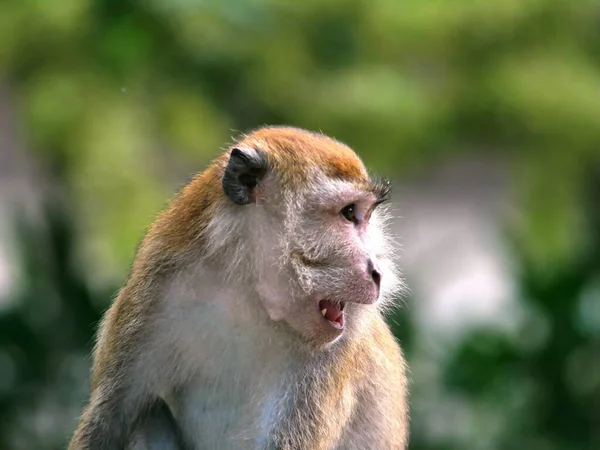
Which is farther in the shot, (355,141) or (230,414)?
(355,141)

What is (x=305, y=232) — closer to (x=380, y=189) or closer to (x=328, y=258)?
(x=328, y=258)

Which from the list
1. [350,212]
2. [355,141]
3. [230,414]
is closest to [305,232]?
[350,212]

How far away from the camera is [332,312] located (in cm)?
341

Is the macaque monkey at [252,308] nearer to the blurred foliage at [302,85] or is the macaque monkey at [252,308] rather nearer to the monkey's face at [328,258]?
the monkey's face at [328,258]

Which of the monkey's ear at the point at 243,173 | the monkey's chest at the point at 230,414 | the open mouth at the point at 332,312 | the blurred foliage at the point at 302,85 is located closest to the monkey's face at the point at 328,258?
the open mouth at the point at 332,312

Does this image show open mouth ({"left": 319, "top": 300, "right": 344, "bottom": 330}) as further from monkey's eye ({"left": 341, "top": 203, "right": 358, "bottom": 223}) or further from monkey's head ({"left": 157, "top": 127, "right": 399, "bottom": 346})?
monkey's eye ({"left": 341, "top": 203, "right": 358, "bottom": 223})

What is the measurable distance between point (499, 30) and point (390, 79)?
80 cm

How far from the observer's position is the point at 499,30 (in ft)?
20.9

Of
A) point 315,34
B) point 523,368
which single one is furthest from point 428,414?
point 315,34

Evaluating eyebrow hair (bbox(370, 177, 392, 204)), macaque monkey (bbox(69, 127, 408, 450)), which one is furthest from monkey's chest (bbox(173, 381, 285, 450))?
eyebrow hair (bbox(370, 177, 392, 204))

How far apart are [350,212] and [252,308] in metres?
0.43

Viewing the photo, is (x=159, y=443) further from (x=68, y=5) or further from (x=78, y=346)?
(x=78, y=346)

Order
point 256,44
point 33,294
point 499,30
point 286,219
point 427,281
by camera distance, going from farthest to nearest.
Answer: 1. point 427,281
2. point 33,294
3. point 499,30
4. point 256,44
5. point 286,219

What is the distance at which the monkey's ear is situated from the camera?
3.34 metres
